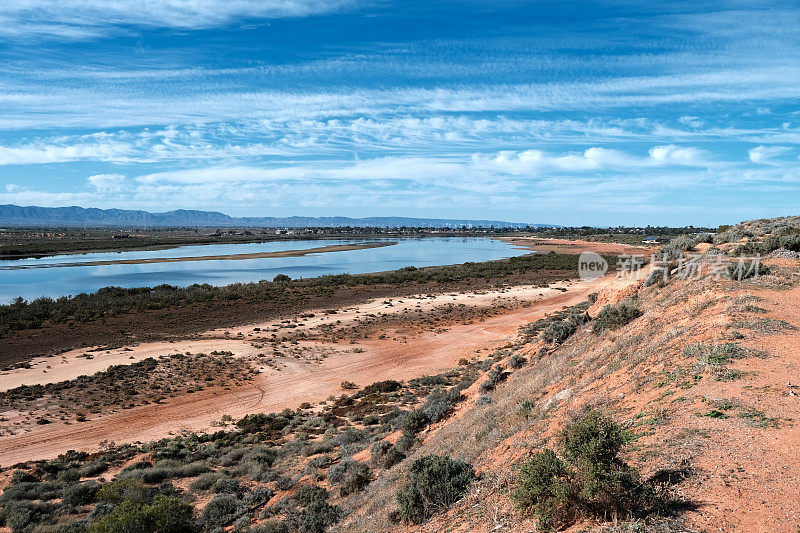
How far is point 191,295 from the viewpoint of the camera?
38.3 meters

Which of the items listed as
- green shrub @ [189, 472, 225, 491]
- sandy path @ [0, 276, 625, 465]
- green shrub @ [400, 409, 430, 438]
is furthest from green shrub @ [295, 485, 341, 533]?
sandy path @ [0, 276, 625, 465]

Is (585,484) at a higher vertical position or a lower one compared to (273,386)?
higher

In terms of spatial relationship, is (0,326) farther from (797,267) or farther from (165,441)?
(797,267)

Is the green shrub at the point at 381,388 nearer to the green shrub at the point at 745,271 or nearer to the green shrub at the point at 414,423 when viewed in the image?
the green shrub at the point at 414,423

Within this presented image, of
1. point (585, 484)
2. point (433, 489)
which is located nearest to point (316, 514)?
point (433, 489)

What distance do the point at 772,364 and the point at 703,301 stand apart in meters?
4.52

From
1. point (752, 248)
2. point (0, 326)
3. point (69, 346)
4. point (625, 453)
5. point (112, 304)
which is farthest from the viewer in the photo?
point (112, 304)

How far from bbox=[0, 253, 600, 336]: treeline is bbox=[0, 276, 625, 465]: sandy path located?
11.5 meters

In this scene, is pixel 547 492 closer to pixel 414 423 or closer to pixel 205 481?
pixel 414 423

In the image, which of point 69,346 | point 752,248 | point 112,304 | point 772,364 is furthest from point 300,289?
point 772,364

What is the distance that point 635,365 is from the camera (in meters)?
8.92

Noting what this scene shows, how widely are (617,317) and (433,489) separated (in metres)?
8.75

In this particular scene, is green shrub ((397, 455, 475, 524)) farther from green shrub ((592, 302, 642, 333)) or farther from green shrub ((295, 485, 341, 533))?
green shrub ((592, 302, 642, 333))

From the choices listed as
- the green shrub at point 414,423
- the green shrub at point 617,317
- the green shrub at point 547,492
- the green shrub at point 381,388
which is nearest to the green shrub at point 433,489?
the green shrub at point 547,492
